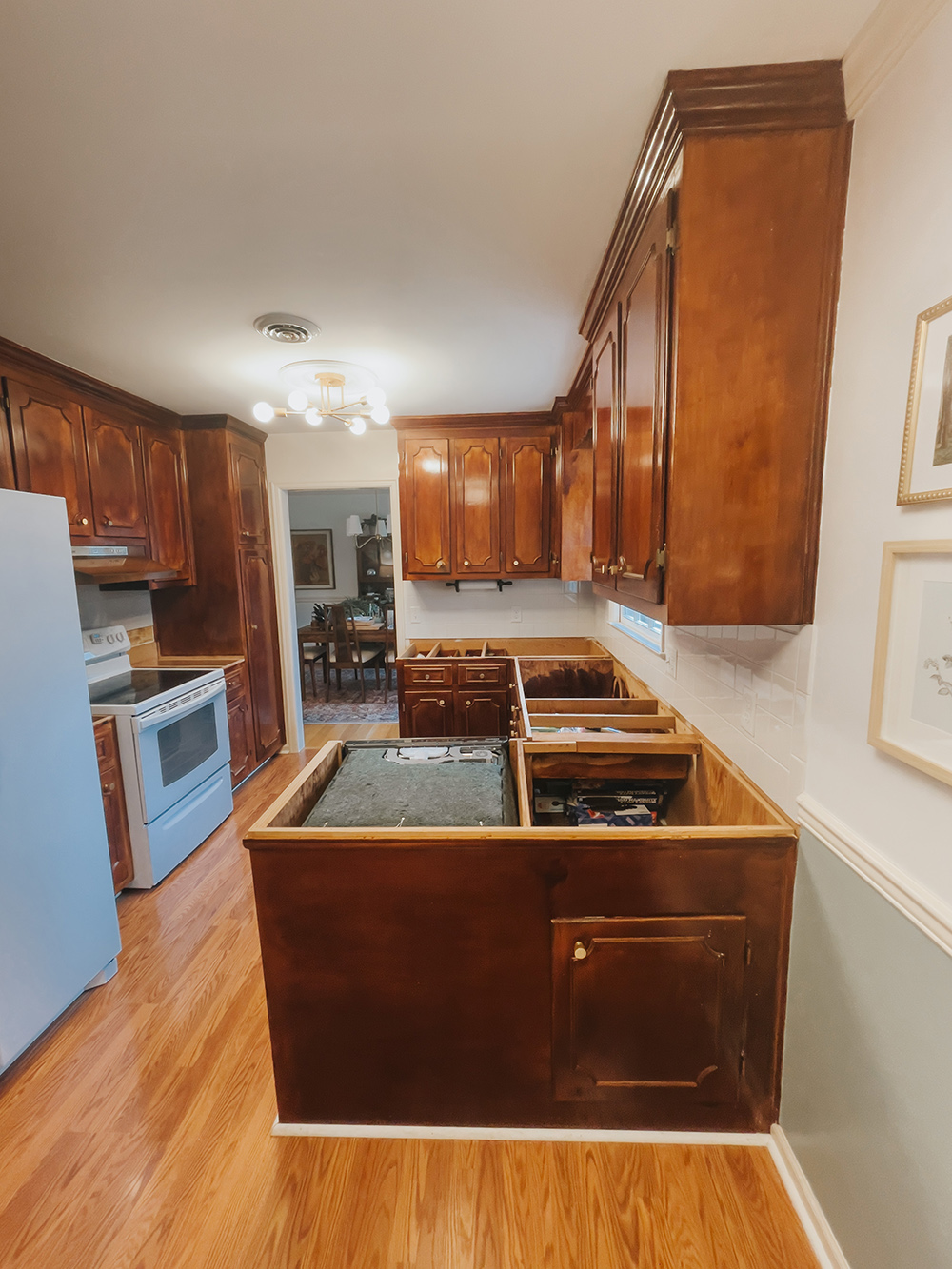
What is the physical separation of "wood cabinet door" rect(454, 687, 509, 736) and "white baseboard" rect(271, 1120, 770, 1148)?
215cm

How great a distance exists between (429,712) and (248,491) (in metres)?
1.96

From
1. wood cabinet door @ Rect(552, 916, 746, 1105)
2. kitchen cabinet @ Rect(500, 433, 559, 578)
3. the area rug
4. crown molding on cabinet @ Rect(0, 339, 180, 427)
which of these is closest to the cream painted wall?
wood cabinet door @ Rect(552, 916, 746, 1105)

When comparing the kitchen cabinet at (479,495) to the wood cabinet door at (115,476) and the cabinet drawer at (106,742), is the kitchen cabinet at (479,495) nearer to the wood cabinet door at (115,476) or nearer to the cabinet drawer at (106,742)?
the wood cabinet door at (115,476)

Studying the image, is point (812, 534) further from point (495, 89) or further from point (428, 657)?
point (428, 657)

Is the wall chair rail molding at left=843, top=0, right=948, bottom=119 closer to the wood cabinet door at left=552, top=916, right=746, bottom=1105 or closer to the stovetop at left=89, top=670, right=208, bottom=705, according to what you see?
the wood cabinet door at left=552, top=916, right=746, bottom=1105

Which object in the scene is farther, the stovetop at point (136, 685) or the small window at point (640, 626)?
the stovetop at point (136, 685)

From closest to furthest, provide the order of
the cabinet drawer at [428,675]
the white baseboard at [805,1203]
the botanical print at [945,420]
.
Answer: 1. the botanical print at [945,420]
2. the white baseboard at [805,1203]
3. the cabinet drawer at [428,675]

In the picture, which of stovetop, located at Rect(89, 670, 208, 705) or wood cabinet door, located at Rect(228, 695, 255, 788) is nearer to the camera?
stovetop, located at Rect(89, 670, 208, 705)

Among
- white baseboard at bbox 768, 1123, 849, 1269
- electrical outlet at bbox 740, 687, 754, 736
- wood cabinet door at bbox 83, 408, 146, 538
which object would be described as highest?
wood cabinet door at bbox 83, 408, 146, 538

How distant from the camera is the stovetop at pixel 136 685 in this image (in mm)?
2463

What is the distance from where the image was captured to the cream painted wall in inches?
32.4

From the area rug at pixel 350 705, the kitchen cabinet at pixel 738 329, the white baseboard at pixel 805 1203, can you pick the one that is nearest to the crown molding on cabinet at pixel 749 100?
the kitchen cabinet at pixel 738 329

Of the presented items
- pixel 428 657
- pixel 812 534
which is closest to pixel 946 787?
pixel 812 534

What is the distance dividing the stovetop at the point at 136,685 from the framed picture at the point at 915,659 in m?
2.70
